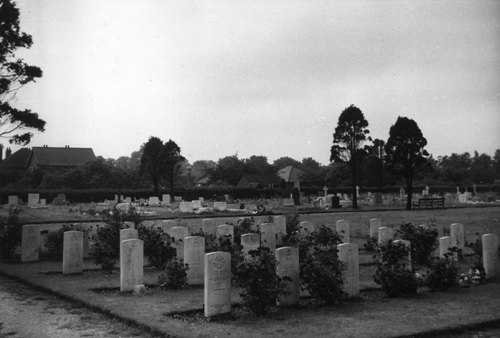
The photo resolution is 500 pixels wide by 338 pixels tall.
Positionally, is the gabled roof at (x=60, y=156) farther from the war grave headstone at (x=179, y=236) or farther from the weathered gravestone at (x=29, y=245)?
the war grave headstone at (x=179, y=236)

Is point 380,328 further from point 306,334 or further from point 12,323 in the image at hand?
point 12,323

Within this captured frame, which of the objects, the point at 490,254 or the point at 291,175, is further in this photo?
the point at 291,175

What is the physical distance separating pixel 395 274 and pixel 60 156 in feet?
312

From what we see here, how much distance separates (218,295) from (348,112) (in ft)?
122

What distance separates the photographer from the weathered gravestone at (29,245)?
48.1 feet

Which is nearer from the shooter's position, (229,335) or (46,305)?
(229,335)

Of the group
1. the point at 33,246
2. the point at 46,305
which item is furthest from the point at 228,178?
the point at 46,305

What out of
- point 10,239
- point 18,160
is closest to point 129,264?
point 10,239

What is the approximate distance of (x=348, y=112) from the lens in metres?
42.8

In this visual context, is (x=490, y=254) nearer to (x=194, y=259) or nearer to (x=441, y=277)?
(x=441, y=277)

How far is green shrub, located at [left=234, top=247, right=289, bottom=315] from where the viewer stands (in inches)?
309

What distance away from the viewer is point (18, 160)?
95.0 meters

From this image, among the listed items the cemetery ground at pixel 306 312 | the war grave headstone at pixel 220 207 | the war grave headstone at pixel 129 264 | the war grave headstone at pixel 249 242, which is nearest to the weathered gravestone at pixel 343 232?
the cemetery ground at pixel 306 312

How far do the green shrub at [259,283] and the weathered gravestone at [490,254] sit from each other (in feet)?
21.0
